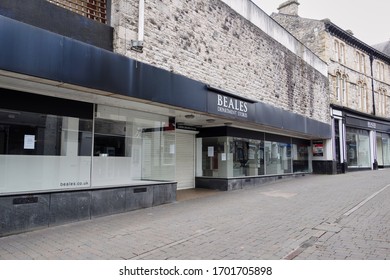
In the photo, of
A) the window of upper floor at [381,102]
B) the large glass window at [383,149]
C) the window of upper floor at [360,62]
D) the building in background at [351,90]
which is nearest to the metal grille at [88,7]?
the building in background at [351,90]

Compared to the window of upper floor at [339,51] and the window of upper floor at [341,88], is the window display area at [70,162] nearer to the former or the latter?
the window of upper floor at [341,88]

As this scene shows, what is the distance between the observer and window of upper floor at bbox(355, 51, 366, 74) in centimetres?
2462

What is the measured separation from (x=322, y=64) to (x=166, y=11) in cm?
1495

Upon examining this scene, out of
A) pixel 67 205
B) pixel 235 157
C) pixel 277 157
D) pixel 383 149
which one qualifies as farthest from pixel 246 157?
pixel 383 149

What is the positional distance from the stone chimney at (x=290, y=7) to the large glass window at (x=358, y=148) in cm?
949

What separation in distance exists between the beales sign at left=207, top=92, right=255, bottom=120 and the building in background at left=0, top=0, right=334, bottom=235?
1.5 inches

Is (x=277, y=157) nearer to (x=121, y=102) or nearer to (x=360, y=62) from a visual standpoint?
(x=121, y=102)

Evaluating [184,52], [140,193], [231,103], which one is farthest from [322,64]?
[140,193]

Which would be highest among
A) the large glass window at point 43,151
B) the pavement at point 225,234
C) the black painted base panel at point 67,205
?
the large glass window at point 43,151

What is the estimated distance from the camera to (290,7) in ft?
75.5

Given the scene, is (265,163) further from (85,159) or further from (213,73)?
(85,159)

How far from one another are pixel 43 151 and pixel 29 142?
1.31ft

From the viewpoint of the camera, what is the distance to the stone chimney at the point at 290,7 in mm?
22703

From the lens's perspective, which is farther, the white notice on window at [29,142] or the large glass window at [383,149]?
the large glass window at [383,149]
